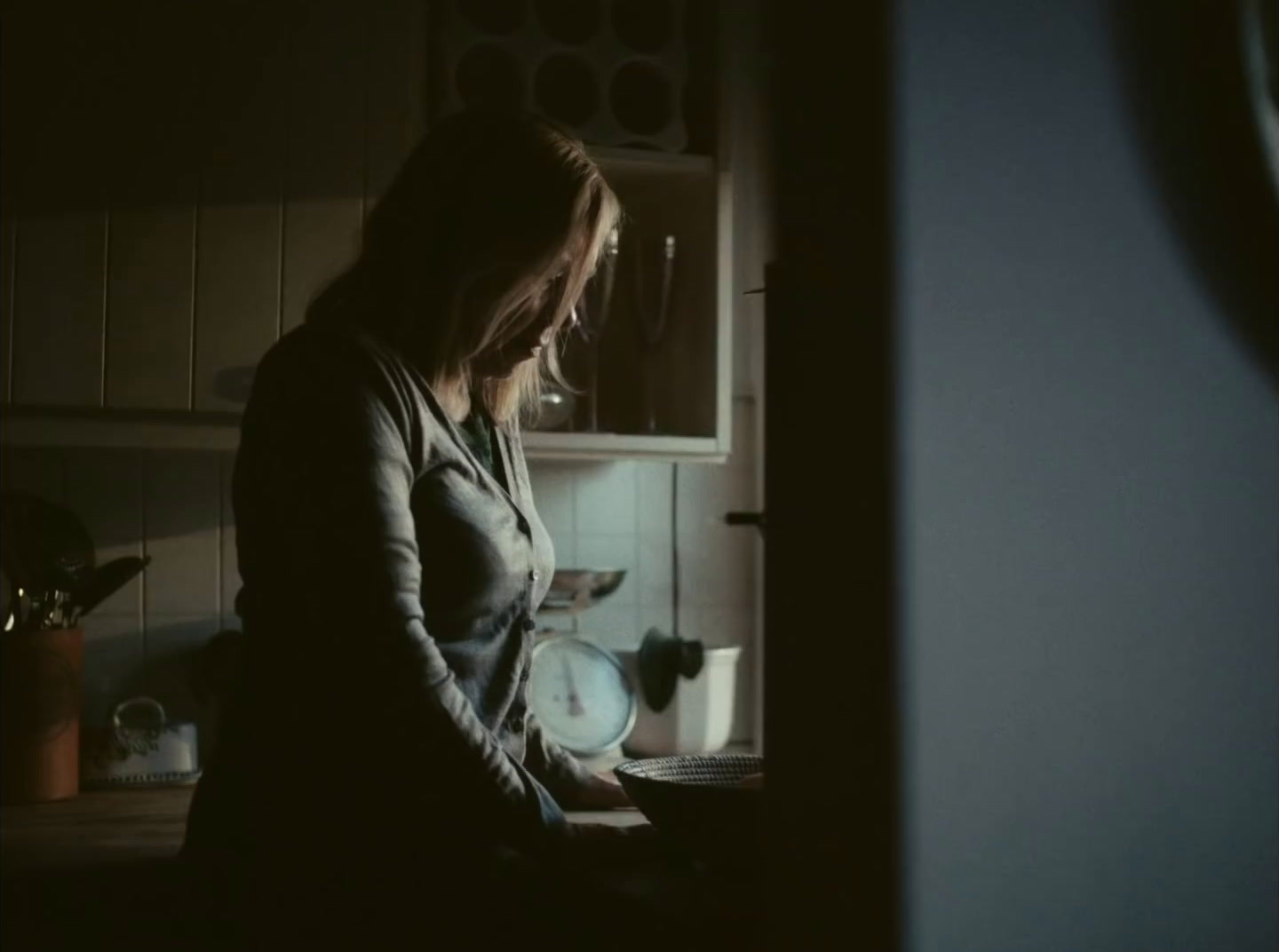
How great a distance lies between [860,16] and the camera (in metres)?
0.60

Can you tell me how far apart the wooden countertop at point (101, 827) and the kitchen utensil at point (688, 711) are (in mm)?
651

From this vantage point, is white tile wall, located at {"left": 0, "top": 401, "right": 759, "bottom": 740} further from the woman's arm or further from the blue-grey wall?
the blue-grey wall

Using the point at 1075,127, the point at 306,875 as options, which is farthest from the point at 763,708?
the point at 306,875

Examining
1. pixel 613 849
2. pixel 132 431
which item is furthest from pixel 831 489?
pixel 132 431

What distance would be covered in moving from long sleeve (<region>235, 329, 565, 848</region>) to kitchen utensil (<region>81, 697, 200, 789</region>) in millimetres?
804

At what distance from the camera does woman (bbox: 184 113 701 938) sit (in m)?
0.97

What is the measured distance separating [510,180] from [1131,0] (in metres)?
0.68

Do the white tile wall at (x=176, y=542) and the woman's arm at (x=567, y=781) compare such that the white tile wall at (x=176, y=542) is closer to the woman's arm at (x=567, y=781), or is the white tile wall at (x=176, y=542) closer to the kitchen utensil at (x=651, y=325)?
the kitchen utensil at (x=651, y=325)

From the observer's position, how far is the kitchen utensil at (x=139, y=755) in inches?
69.5

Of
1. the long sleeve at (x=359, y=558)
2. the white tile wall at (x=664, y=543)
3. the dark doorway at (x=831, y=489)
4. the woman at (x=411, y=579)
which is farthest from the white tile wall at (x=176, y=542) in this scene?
the dark doorway at (x=831, y=489)

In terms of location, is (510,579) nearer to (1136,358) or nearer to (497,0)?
(1136,358)

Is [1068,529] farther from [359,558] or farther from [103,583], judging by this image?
[103,583]

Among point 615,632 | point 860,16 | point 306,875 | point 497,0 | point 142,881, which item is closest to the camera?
point 860,16

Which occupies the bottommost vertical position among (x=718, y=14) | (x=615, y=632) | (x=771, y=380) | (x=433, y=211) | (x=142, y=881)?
(x=142, y=881)
